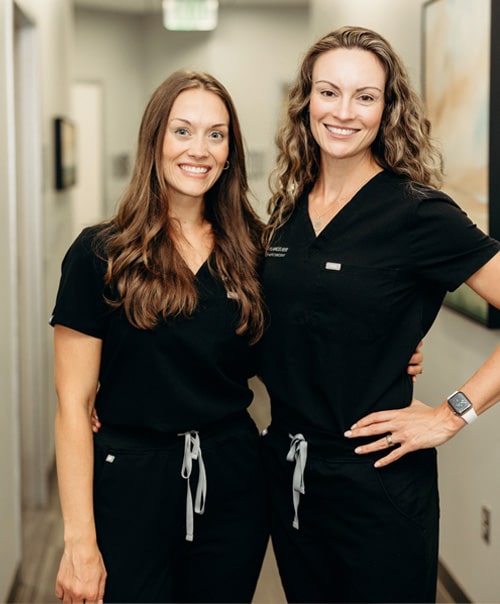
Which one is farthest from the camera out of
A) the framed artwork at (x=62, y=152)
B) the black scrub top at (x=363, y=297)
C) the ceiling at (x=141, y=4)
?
the ceiling at (x=141, y=4)

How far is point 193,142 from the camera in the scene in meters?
1.28

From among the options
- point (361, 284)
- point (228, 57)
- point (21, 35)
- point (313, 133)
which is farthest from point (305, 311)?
point (228, 57)

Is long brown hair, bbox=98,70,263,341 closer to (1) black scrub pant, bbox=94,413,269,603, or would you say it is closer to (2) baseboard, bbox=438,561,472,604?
(1) black scrub pant, bbox=94,413,269,603

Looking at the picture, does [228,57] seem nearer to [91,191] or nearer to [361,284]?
[91,191]

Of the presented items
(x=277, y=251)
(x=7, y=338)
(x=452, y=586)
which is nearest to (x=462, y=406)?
(x=277, y=251)

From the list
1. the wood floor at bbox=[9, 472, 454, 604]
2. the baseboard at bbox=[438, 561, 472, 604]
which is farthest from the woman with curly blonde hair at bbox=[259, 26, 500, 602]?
the baseboard at bbox=[438, 561, 472, 604]

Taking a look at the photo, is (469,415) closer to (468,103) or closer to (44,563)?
(468,103)

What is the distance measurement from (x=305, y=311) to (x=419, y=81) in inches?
55.0

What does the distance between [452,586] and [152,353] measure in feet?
4.24

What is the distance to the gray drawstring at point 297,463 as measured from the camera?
1245 mm

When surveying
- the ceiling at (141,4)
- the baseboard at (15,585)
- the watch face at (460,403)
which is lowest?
the baseboard at (15,585)

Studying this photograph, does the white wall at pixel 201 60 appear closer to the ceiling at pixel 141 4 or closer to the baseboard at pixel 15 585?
the ceiling at pixel 141 4

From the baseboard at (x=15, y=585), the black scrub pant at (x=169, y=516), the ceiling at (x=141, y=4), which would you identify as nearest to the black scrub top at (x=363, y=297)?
the black scrub pant at (x=169, y=516)

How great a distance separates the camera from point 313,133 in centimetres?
132
